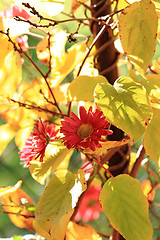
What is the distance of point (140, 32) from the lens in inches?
10.0

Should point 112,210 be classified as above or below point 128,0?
below

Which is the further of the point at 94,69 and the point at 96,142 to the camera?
the point at 94,69

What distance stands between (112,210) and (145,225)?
0.03 metres

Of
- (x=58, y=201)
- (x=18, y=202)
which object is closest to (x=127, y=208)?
(x=58, y=201)

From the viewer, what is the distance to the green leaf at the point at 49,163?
31 cm

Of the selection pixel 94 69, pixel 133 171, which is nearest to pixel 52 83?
pixel 94 69

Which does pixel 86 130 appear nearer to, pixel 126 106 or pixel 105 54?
pixel 126 106

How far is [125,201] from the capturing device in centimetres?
26

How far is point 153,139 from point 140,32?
95 millimetres

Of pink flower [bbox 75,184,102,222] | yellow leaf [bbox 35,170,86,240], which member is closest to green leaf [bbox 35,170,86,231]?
yellow leaf [bbox 35,170,86,240]

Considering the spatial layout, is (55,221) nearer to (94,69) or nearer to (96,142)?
(96,142)

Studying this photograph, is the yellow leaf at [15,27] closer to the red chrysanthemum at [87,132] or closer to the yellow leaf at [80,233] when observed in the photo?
the red chrysanthemum at [87,132]

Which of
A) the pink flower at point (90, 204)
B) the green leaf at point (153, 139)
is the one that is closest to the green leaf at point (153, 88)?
the green leaf at point (153, 139)

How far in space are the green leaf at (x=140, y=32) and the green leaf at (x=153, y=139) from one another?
0.05 metres
